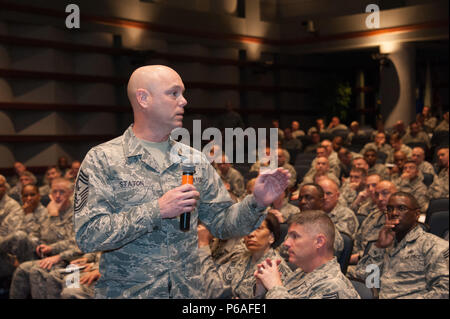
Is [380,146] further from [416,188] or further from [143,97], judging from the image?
[143,97]

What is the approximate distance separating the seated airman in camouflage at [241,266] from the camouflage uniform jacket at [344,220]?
128 centimetres

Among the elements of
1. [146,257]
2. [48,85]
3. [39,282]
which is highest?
[48,85]

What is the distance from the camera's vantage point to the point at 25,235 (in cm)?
456

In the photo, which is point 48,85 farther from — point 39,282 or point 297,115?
point 297,115

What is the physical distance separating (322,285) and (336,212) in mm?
2357

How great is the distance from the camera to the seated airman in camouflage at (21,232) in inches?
178

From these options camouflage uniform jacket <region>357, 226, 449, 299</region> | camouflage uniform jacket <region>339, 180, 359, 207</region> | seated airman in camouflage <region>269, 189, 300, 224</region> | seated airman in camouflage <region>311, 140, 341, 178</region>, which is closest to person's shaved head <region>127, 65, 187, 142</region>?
camouflage uniform jacket <region>357, 226, 449, 299</region>

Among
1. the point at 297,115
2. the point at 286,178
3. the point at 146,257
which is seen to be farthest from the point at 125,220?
the point at 297,115

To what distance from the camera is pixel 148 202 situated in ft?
5.29

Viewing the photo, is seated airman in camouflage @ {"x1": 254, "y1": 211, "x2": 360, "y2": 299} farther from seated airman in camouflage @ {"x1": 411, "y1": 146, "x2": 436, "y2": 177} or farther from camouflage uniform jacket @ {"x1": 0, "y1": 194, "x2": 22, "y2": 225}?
seated airman in camouflage @ {"x1": 411, "y1": 146, "x2": 436, "y2": 177}

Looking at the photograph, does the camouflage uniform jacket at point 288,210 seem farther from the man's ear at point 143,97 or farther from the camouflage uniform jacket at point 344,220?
the man's ear at point 143,97

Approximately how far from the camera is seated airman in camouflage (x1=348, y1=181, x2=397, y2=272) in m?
4.16

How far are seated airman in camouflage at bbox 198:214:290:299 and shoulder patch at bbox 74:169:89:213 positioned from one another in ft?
5.34
